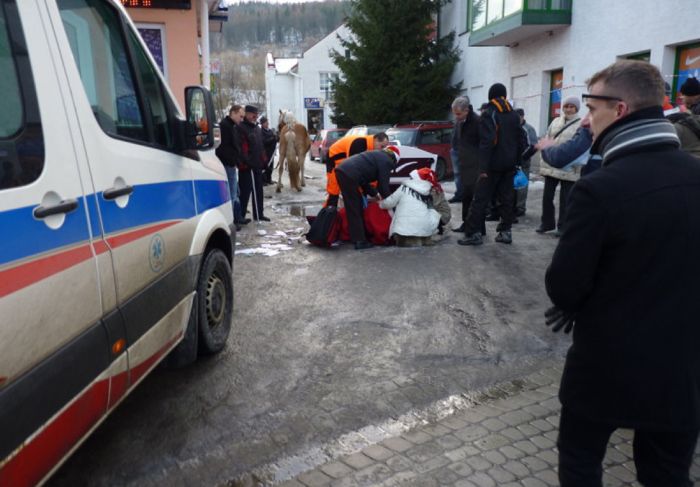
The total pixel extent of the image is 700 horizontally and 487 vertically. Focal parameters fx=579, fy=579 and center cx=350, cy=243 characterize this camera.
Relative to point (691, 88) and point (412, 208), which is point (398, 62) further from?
point (691, 88)

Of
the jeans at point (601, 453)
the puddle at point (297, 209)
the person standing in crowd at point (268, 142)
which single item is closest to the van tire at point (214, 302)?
the jeans at point (601, 453)

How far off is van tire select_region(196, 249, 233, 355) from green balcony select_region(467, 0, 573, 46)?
1458 cm

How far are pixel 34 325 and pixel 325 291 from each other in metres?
4.07

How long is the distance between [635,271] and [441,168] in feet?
47.0

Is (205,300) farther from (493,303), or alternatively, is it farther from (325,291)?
(493,303)

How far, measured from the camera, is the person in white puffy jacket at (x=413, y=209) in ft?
24.8

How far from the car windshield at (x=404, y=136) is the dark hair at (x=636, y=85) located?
13.6 metres

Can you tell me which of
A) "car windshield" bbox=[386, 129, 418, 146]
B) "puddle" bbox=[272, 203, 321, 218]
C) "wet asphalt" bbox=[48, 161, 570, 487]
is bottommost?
"puddle" bbox=[272, 203, 321, 218]

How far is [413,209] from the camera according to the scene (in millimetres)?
7566

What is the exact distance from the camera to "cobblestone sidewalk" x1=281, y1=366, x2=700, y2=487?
2.76 m

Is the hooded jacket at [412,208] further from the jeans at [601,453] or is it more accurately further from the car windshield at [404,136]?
the car windshield at [404,136]

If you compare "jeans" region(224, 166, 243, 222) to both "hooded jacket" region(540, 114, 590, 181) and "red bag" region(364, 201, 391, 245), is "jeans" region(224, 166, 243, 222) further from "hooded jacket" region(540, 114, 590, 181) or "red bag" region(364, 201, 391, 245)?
"hooded jacket" region(540, 114, 590, 181)

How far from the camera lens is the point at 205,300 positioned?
3846mm

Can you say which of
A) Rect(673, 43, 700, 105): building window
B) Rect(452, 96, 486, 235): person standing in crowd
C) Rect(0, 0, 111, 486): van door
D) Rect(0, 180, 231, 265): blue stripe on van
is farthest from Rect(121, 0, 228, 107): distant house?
Rect(673, 43, 700, 105): building window
